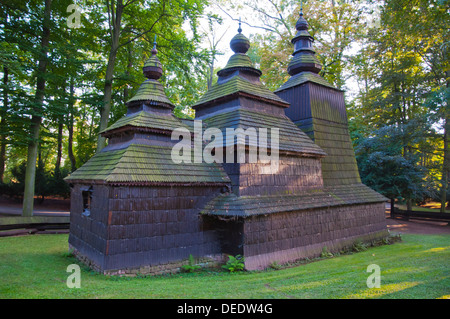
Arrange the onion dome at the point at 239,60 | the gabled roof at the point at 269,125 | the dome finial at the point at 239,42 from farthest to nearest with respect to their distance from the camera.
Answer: the dome finial at the point at 239,42, the onion dome at the point at 239,60, the gabled roof at the point at 269,125

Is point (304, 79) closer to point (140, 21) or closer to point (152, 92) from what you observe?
point (152, 92)

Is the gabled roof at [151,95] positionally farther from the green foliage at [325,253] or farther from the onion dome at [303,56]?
the green foliage at [325,253]

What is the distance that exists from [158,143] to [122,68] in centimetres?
1409

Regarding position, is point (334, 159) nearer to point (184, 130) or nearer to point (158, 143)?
point (184, 130)

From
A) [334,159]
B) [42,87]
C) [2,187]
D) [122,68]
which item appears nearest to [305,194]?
[334,159]

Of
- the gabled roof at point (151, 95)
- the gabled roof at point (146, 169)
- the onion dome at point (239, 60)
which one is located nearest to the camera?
the gabled roof at point (146, 169)

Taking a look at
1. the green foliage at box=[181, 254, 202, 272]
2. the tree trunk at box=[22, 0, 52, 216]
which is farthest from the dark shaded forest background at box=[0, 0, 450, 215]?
the green foliage at box=[181, 254, 202, 272]

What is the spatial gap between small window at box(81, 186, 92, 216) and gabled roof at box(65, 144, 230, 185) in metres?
0.48

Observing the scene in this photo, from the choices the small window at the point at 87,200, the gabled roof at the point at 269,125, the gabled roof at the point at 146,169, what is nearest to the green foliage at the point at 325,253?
the gabled roof at the point at 269,125

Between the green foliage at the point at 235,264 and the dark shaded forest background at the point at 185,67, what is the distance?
10858 millimetres

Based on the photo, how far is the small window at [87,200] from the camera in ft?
31.9
